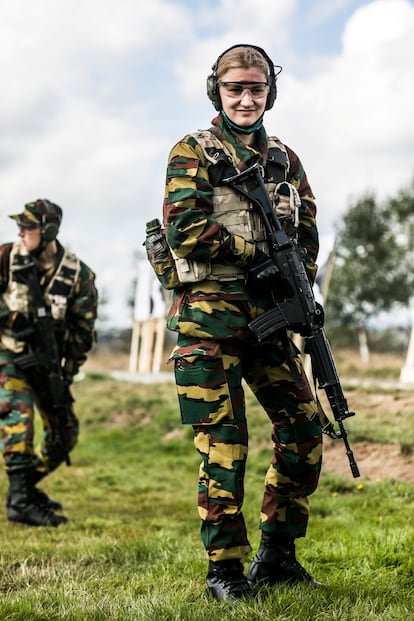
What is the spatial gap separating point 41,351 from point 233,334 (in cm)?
333

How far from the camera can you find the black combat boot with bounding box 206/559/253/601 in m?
3.45

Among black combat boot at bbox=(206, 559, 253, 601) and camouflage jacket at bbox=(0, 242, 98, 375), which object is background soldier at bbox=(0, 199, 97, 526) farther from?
black combat boot at bbox=(206, 559, 253, 601)

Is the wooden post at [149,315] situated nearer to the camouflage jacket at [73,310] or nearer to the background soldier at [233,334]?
the camouflage jacket at [73,310]

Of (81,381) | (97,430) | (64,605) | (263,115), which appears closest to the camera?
(64,605)

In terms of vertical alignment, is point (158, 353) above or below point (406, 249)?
below

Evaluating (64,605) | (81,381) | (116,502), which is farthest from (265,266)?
(81,381)

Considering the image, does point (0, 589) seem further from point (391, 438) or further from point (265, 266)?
point (391, 438)

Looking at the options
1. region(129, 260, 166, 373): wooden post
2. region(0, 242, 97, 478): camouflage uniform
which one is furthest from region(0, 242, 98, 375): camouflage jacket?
region(129, 260, 166, 373): wooden post

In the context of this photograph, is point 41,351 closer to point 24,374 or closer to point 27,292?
point 24,374

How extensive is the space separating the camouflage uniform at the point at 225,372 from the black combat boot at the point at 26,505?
2893mm

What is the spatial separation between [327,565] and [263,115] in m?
2.45

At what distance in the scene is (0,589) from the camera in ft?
12.8

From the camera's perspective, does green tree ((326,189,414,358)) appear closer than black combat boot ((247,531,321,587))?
No

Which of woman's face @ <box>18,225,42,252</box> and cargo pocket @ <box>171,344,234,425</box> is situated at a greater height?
woman's face @ <box>18,225,42,252</box>
